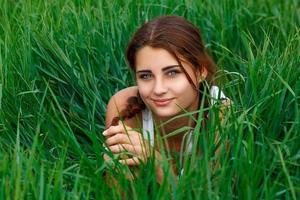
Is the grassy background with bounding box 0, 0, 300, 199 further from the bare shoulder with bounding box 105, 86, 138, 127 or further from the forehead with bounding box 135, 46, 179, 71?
the forehead with bounding box 135, 46, 179, 71

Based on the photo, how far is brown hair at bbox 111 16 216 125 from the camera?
192cm

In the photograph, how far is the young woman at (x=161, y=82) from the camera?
5.92 ft

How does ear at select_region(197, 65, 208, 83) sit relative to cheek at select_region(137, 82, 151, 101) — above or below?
above

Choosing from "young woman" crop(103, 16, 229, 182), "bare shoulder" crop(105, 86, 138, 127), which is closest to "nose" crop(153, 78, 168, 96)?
"young woman" crop(103, 16, 229, 182)

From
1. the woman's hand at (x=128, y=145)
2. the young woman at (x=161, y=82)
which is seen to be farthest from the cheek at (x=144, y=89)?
the woman's hand at (x=128, y=145)

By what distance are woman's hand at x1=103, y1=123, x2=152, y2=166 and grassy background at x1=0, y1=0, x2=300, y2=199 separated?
0.04m

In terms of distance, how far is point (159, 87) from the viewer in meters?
1.84

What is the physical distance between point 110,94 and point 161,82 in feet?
1.77

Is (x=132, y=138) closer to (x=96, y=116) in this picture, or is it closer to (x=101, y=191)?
(x=101, y=191)

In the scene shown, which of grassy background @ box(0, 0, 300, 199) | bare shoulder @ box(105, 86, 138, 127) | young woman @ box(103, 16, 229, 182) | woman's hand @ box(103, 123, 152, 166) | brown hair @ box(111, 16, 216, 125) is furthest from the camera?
bare shoulder @ box(105, 86, 138, 127)

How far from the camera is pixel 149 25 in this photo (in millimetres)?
2012

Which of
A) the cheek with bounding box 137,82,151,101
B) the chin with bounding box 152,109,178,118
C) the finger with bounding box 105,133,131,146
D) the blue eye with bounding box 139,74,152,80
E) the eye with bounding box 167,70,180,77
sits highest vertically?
the eye with bounding box 167,70,180,77

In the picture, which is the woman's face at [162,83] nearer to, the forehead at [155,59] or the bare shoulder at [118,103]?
the forehead at [155,59]

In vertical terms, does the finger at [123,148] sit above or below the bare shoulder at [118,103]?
below
